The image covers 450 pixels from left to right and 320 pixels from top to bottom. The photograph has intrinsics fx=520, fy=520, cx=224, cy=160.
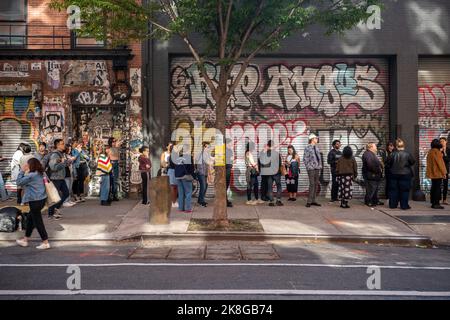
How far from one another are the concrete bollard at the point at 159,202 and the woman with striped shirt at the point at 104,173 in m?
3.00

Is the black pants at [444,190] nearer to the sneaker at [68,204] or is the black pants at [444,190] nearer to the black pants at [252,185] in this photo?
the black pants at [252,185]

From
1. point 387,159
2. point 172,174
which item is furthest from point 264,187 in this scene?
point 387,159

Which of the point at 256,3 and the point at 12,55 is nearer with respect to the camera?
the point at 256,3

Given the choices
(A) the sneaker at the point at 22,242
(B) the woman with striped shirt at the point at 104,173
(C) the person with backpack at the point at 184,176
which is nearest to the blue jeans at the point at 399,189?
(C) the person with backpack at the point at 184,176

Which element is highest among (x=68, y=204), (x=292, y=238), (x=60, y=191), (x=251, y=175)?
(x=251, y=175)

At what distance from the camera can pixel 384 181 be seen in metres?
17.1

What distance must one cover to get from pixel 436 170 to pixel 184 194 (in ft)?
23.0

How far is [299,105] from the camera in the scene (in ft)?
55.8

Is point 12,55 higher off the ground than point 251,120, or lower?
higher

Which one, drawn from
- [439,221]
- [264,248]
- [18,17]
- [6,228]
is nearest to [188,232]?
[264,248]

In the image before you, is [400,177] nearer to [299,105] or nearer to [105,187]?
[299,105]

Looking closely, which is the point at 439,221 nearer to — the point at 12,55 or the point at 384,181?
the point at 384,181

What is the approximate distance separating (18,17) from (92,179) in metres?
5.69

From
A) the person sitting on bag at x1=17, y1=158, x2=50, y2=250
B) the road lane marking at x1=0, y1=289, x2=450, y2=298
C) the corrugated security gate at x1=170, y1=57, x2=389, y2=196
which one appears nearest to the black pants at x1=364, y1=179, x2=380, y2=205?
the corrugated security gate at x1=170, y1=57, x2=389, y2=196
